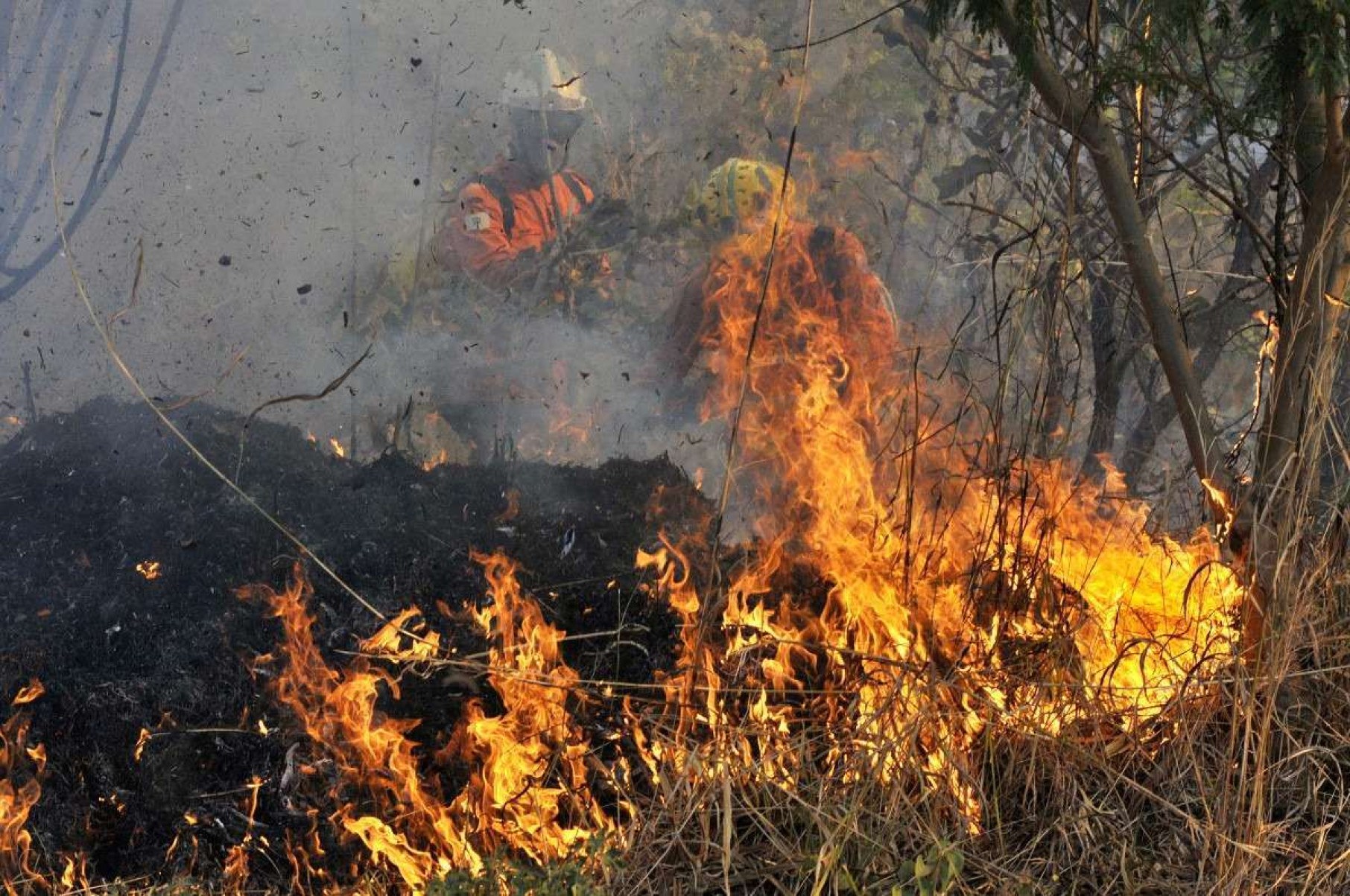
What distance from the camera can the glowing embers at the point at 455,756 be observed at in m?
3.42

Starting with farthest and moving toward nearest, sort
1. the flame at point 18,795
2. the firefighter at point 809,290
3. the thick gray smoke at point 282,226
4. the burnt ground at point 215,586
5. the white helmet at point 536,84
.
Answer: the white helmet at point 536,84, the thick gray smoke at point 282,226, the firefighter at point 809,290, the burnt ground at point 215,586, the flame at point 18,795

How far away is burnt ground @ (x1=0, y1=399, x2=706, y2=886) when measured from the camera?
378 cm

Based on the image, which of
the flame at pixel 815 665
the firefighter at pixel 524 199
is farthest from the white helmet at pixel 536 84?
the flame at pixel 815 665

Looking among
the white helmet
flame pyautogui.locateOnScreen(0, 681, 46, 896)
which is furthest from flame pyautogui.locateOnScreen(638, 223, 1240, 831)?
the white helmet

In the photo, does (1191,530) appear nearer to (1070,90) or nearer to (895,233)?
(1070,90)

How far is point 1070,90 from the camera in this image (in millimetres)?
3299

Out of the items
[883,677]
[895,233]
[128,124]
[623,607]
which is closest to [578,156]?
[895,233]

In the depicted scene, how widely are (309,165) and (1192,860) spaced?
8.57m

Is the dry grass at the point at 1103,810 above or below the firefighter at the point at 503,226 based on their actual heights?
above

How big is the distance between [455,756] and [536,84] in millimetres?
8736

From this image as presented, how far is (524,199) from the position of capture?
10.5 metres

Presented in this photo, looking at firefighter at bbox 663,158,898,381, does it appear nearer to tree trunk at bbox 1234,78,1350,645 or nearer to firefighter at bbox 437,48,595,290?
firefighter at bbox 437,48,595,290

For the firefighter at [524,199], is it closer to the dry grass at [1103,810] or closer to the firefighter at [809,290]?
the firefighter at [809,290]

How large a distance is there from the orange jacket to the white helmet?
2.63 ft
